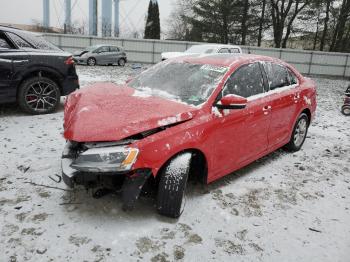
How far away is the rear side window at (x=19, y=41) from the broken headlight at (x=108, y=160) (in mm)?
4398

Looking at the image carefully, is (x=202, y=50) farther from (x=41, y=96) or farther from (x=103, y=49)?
(x=103, y=49)

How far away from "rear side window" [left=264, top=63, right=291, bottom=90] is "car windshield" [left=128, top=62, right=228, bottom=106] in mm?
958

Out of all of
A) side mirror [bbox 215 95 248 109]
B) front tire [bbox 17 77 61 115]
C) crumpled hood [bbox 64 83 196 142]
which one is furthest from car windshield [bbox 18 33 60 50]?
side mirror [bbox 215 95 248 109]

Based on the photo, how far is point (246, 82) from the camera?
4074mm

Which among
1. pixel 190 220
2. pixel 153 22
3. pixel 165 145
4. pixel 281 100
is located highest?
pixel 153 22

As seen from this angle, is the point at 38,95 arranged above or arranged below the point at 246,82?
below

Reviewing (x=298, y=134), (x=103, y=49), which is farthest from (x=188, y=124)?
(x=103, y=49)

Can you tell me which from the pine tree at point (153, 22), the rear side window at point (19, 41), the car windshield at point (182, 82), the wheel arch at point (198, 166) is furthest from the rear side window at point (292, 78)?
the pine tree at point (153, 22)

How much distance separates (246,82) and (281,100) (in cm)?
76

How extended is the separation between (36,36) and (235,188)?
5150 millimetres

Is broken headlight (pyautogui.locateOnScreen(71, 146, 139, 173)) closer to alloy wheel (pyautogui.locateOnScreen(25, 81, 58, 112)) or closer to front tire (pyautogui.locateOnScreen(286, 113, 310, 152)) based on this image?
front tire (pyautogui.locateOnScreen(286, 113, 310, 152))

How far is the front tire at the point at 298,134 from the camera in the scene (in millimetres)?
5262

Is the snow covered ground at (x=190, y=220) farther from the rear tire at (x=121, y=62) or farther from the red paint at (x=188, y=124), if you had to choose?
the rear tire at (x=121, y=62)

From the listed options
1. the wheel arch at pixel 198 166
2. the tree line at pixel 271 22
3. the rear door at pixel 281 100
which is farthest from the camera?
the tree line at pixel 271 22
